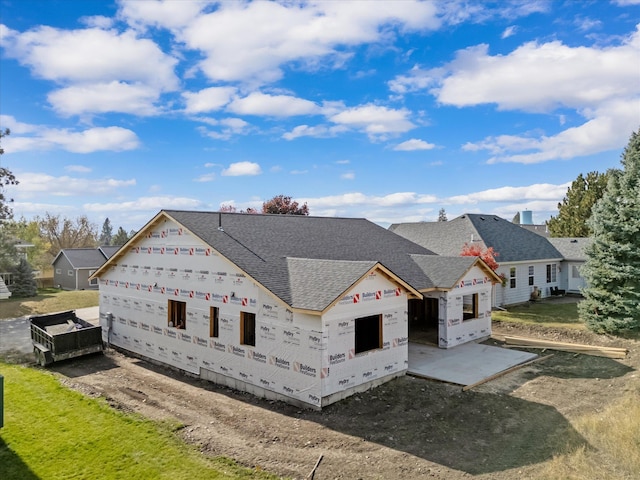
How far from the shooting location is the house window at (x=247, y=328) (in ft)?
44.3

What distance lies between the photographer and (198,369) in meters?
14.9

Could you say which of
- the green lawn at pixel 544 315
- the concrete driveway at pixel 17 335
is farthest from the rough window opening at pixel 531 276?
the concrete driveway at pixel 17 335

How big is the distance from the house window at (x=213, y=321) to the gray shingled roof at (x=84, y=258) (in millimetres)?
36932

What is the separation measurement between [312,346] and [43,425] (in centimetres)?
713

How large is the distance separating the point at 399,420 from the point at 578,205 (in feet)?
139

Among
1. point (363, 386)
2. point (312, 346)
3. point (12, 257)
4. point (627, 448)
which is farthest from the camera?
point (12, 257)

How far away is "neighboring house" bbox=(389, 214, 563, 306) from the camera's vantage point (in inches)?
1085

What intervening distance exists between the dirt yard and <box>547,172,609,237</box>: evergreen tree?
105 feet

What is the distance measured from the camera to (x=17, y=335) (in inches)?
874

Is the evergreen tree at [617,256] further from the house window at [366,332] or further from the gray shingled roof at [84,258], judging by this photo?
the gray shingled roof at [84,258]

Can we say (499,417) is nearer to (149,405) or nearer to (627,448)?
(627,448)

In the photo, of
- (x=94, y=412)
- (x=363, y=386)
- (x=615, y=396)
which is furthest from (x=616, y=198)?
(x=94, y=412)

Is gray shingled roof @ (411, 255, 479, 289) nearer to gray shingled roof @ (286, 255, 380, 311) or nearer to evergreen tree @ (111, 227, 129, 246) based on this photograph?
gray shingled roof @ (286, 255, 380, 311)

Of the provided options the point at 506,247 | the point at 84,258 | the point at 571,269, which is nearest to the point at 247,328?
the point at 506,247
